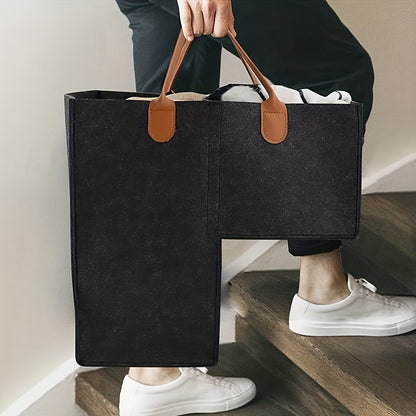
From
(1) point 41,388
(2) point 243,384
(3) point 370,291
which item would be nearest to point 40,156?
(1) point 41,388

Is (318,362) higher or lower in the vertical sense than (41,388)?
higher

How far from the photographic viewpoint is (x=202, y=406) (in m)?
1.87

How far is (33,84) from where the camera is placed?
1930 millimetres

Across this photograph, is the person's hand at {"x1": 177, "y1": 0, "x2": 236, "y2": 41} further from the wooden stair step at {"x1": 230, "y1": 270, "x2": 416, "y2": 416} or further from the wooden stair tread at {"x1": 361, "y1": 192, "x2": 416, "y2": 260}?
the wooden stair tread at {"x1": 361, "y1": 192, "x2": 416, "y2": 260}

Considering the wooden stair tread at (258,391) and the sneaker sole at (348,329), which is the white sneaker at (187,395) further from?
the sneaker sole at (348,329)

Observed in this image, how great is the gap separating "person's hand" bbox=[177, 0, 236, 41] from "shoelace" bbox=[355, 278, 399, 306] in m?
0.72

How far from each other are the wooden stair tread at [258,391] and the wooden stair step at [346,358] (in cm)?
9

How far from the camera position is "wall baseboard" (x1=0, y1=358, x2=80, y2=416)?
2061 millimetres

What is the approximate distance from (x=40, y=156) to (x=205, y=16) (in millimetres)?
692

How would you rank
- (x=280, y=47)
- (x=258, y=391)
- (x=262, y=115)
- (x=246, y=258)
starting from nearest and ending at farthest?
(x=262, y=115), (x=280, y=47), (x=258, y=391), (x=246, y=258)

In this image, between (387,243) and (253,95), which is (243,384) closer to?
(387,243)

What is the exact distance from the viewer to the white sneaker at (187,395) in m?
1.83

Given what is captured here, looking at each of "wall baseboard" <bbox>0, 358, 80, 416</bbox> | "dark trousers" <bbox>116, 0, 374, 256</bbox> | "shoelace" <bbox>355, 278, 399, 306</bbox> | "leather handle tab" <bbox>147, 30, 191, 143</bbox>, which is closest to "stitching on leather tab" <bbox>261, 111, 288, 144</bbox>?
"leather handle tab" <bbox>147, 30, 191, 143</bbox>

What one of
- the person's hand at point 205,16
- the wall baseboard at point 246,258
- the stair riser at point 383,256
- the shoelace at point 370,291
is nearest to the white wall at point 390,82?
the stair riser at point 383,256
